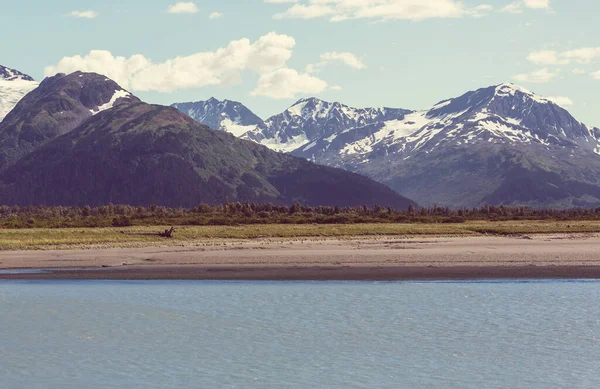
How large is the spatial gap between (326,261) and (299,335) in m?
25.3

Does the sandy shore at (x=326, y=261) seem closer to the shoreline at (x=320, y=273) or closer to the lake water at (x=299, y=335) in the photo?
the shoreline at (x=320, y=273)

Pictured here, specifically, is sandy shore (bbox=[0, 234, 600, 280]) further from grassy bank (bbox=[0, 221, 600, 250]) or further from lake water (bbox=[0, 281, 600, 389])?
grassy bank (bbox=[0, 221, 600, 250])

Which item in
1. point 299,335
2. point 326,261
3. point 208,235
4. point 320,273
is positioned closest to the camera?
point 299,335

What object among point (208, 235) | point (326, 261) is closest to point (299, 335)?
point (326, 261)

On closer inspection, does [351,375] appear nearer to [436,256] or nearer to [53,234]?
[436,256]

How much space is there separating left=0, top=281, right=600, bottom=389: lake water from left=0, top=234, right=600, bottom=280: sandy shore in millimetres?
3764

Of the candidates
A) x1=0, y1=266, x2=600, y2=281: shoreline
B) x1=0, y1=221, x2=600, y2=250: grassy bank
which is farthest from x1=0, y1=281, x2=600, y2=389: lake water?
x1=0, y1=221, x2=600, y2=250: grassy bank

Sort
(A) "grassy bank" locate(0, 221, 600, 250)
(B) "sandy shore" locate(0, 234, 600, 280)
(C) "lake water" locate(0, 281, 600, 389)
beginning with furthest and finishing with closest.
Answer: (A) "grassy bank" locate(0, 221, 600, 250) < (B) "sandy shore" locate(0, 234, 600, 280) < (C) "lake water" locate(0, 281, 600, 389)

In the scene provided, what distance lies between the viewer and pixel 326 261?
195 feet

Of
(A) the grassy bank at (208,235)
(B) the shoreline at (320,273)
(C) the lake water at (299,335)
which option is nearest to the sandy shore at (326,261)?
(B) the shoreline at (320,273)

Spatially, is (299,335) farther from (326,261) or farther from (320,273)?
(326,261)

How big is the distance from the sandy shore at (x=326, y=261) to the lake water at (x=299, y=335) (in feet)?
12.4

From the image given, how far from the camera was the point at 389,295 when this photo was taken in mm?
44125

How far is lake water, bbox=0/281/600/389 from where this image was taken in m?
27.3
